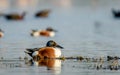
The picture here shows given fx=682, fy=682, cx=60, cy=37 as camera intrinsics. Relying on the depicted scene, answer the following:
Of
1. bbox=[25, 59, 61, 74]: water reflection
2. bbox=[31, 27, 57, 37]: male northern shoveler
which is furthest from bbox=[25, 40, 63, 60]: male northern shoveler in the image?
bbox=[31, 27, 57, 37]: male northern shoveler

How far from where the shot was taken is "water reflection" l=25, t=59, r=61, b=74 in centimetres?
1953

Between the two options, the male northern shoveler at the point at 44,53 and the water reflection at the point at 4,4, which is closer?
the male northern shoveler at the point at 44,53

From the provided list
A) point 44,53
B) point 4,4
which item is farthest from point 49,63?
point 4,4

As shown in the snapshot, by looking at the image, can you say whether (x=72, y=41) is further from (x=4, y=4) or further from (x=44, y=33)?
(x=4, y=4)

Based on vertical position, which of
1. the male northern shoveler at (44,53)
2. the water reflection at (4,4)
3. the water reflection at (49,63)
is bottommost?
the water reflection at (49,63)

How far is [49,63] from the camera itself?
21141 millimetres

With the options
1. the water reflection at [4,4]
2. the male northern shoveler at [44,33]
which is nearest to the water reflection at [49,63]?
the male northern shoveler at [44,33]

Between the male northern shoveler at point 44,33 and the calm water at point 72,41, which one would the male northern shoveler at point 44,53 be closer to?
the calm water at point 72,41

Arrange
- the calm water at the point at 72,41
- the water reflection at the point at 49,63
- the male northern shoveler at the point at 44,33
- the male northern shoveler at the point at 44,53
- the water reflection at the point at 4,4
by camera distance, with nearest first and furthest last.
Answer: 1. the calm water at the point at 72,41
2. the water reflection at the point at 49,63
3. the male northern shoveler at the point at 44,53
4. the male northern shoveler at the point at 44,33
5. the water reflection at the point at 4,4

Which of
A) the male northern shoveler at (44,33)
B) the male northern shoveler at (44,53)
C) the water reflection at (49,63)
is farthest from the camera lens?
the male northern shoveler at (44,33)

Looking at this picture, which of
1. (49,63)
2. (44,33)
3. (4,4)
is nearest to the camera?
(49,63)

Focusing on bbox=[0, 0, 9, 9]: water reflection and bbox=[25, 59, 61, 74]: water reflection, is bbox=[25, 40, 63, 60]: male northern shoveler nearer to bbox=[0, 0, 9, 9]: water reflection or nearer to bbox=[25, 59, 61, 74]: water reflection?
bbox=[25, 59, 61, 74]: water reflection

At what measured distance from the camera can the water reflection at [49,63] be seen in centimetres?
1953

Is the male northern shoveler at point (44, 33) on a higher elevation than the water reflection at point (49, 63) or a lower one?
higher
